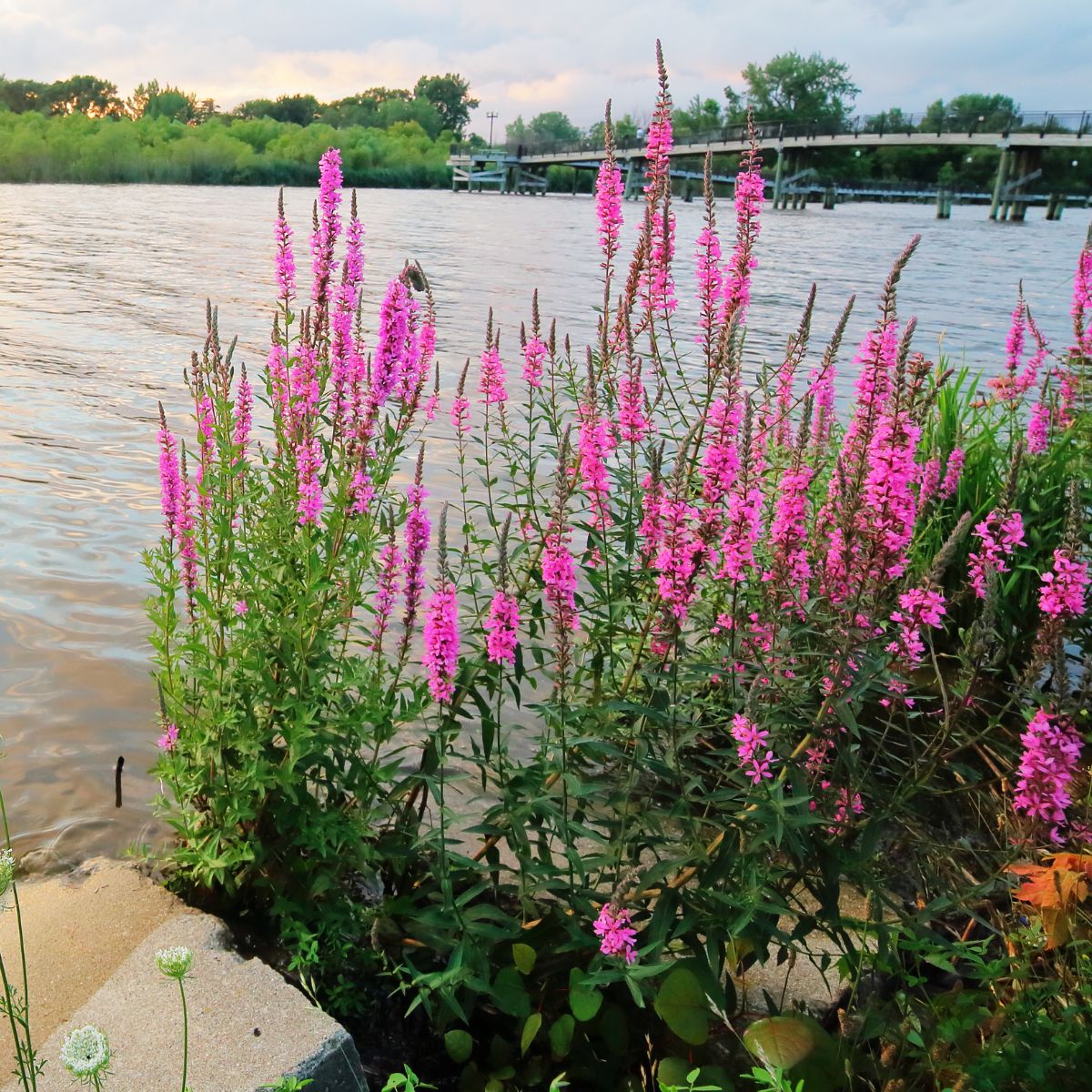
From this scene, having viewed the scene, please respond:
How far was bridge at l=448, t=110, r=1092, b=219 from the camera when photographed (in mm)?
73312

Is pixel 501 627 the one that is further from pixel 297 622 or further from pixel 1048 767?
pixel 1048 767

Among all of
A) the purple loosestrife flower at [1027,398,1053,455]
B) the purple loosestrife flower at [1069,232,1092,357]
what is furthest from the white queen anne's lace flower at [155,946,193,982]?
the purple loosestrife flower at [1069,232,1092,357]

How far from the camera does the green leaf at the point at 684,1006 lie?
255cm

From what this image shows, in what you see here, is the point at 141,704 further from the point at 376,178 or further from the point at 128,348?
the point at 376,178

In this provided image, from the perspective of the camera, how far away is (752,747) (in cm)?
250

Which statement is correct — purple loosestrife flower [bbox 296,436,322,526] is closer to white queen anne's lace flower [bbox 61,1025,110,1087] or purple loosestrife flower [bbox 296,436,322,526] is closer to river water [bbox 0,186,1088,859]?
river water [bbox 0,186,1088,859]

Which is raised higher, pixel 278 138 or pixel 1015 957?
pixel 278 138

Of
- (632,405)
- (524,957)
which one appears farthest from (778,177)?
(524,957)

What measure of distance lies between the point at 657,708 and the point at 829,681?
0.56 meters

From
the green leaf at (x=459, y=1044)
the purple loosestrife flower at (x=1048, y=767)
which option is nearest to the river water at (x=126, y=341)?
the green leaf at (x=459, y=1044)

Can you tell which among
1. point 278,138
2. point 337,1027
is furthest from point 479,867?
point 278,138

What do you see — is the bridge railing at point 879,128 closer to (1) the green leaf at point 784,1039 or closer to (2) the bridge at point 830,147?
(2) the bridge at point 830,147

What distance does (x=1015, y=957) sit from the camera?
2.84 m

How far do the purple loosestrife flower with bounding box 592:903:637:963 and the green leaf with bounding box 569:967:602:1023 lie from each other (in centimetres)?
18
